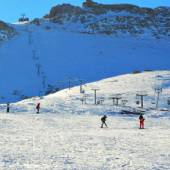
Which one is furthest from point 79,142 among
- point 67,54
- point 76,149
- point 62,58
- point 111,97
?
point 67,54

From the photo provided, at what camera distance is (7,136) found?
3153 cm

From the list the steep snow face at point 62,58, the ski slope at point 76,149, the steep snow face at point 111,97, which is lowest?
the ski slope at point 76,149

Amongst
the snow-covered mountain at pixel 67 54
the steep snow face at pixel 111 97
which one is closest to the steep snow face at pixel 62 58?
the snow-covered mountain at pixel 67 54

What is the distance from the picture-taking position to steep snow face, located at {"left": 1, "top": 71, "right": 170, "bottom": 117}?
58.5 metres

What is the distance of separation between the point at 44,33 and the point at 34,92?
62.3 m

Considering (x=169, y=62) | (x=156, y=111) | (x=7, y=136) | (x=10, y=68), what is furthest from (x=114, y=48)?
(x=7, y=136)

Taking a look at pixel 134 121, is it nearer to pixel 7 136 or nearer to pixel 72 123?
pixel 72 123

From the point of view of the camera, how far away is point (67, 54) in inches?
6019

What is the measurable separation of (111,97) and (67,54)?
81063mm

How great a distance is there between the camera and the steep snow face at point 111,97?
58.5 m

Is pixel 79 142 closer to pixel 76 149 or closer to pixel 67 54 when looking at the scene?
pixel 76 149

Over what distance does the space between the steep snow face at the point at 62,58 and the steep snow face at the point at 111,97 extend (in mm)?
27814

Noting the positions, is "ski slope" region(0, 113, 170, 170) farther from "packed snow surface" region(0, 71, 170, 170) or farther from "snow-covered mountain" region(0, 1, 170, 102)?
"snow-covered mountain" region(0, 1, 170, 102)

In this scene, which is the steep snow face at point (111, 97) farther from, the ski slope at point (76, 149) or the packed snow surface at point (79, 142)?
the ski slope at point (76, 149)
